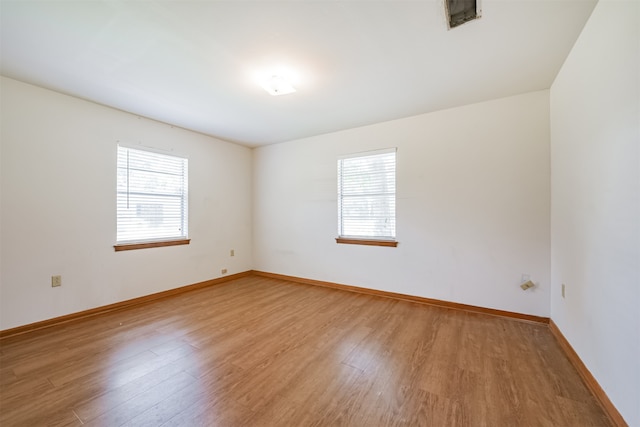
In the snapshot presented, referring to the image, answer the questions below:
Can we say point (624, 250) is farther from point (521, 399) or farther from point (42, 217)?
point (42, 217)

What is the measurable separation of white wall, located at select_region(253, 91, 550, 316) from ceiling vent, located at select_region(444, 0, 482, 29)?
62.3 inches

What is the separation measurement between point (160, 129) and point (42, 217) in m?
1.69

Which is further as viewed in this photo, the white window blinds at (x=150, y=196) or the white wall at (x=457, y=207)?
the white window blinds at (x=150, y=196)

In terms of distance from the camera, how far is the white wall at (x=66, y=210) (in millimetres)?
2416

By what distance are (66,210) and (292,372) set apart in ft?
9.84

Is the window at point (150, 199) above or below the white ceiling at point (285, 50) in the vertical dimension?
below

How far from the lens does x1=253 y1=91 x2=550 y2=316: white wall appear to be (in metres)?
2.70

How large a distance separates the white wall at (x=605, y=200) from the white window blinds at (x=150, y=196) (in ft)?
14.8

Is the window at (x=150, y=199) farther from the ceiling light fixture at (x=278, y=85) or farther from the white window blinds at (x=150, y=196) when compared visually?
the ceiling light fixture at (x=278, y=85)

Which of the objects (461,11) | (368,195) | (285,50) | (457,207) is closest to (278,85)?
(285,50)

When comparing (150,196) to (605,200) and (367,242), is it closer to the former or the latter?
(367,242)

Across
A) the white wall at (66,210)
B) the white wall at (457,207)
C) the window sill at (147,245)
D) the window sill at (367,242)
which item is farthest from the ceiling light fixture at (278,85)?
the window sill at (147,245)

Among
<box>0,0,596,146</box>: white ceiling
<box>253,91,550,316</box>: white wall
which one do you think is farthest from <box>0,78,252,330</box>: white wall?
<box>253,91,550,316</box>: white wall

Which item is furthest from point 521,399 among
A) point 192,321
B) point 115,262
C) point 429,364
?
point 115,262
